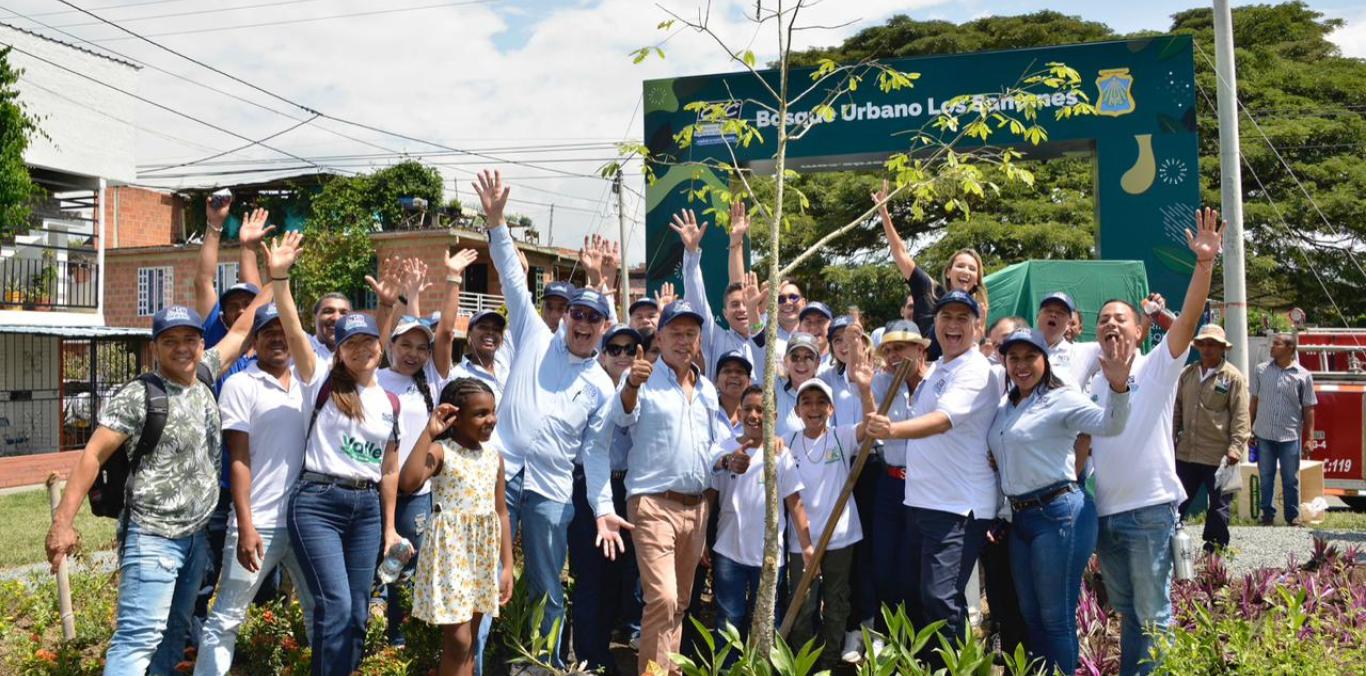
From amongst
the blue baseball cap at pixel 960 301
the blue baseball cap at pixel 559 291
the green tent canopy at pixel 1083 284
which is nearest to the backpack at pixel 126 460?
the blue baseball cap at pixel 559 291

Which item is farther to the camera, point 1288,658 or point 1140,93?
point 1140,93

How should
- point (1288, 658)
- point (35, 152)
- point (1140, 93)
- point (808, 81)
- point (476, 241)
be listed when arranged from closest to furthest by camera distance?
point (1288, 658), point (1140, 93), point (808, 81), point (35, 152), point (476, 241)

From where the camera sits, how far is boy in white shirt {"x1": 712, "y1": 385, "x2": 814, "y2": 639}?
17.0 ft

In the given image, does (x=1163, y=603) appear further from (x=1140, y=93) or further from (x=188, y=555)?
(x=1140, y=93)

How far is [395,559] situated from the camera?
480cm

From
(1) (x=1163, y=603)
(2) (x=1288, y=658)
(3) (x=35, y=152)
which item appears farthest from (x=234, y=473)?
(3) (x=35, y=152)

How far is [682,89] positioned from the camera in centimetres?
1184

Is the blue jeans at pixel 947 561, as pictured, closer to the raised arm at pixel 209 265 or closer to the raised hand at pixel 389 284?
the raised hand at pixel 389 284

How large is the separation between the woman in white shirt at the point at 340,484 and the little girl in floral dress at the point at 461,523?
0.75 ft

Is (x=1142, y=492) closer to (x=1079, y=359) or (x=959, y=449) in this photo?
(x=959, y=449)

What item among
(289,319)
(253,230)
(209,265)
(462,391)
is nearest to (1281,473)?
(462,391)

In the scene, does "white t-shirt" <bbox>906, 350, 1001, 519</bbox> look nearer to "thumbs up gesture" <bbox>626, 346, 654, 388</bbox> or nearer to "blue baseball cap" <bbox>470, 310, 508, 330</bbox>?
"thumbs up gesture" <bbox>626, 346, 654, 388</bbox>

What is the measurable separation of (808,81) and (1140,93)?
3.53 meters

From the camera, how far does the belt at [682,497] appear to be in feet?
16.4
